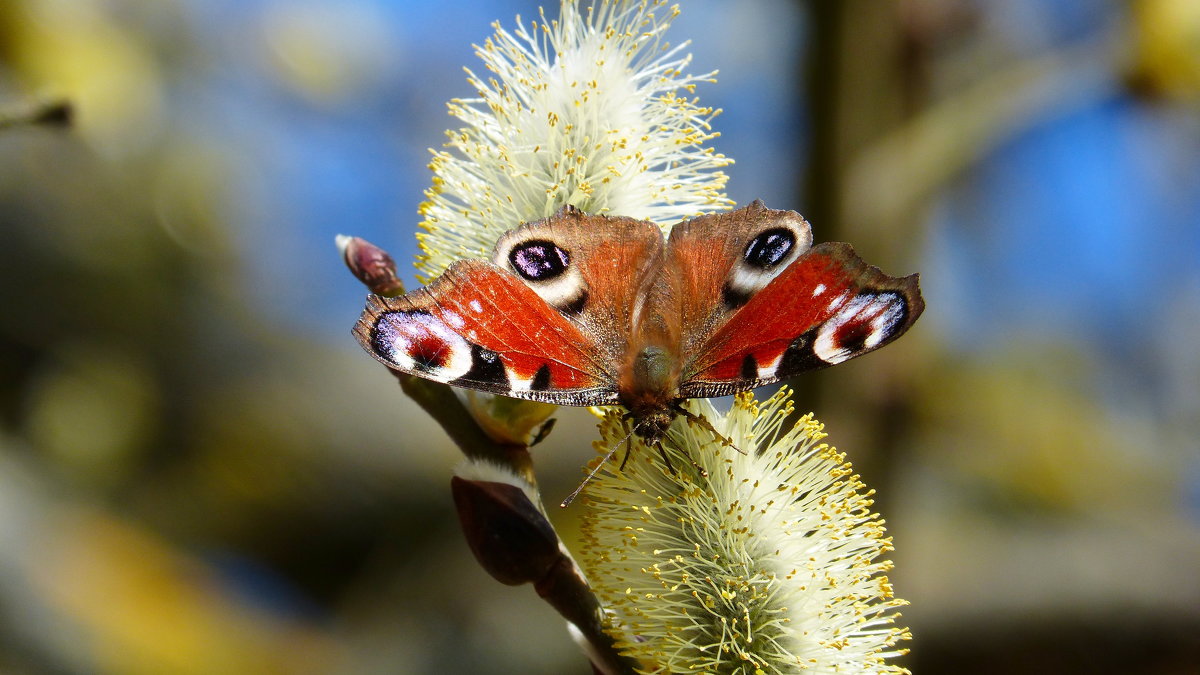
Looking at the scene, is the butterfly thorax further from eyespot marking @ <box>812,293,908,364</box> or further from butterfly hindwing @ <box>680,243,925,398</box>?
eyespot marking @ <box>812,293,908,364</box>

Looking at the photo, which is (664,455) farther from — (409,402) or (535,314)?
(409,402)

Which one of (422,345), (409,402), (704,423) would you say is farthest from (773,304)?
(409,402)

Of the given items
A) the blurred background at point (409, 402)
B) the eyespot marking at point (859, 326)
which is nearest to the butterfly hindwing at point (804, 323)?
the eyespot marking at point (859, 326)

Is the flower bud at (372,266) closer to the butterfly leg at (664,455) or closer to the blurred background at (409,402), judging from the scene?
the butterfly leg at (664,455)

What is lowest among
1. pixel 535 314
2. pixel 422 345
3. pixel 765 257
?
pixel 422 345

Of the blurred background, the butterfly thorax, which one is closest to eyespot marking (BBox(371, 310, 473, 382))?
the butterfly thorax
